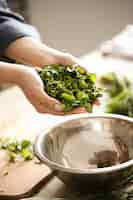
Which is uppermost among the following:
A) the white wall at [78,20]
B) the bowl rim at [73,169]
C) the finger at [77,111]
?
the white wall at [78,20]

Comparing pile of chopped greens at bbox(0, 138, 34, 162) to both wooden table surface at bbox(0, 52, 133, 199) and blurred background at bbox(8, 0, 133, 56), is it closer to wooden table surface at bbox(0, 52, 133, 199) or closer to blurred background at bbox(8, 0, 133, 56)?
wooden table surface at bbox(0, 52, 133, 199)

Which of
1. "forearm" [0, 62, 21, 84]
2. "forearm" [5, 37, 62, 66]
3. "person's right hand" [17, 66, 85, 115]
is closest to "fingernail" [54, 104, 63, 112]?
"person's right hand" [17, 66, 85, 115]

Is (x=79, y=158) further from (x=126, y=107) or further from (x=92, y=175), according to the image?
(x=126, y=107)

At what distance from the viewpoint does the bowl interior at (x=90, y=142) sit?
102 centimetres

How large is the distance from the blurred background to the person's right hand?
1900mm

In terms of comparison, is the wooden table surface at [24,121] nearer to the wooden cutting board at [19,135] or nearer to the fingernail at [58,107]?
the wooden cutting board at [19,135]

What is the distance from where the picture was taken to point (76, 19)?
2961 millimetres

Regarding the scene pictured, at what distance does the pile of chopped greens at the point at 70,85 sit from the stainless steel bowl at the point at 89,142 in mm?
64

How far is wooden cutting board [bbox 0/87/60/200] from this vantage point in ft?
3.31

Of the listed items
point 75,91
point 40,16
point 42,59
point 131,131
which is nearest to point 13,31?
point 42,59

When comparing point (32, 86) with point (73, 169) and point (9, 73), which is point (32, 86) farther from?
point (73, 169)

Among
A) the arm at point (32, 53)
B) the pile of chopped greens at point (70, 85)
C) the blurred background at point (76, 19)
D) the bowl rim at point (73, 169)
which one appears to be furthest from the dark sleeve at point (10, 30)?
the blurred background at point (76, 19)

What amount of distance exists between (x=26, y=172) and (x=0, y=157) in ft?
0.32

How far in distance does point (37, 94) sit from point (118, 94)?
0.49 m
